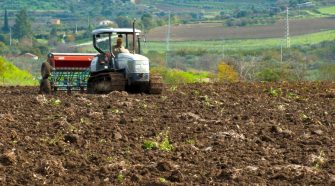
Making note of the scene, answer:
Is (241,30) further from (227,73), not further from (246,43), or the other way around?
(227,73)

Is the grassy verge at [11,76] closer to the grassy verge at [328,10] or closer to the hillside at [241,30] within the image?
the hillside at [241,30]

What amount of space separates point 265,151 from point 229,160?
1018 mm

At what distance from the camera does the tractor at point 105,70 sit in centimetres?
2724

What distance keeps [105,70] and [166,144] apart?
12.8m

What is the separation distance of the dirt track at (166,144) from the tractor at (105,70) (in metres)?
2.77

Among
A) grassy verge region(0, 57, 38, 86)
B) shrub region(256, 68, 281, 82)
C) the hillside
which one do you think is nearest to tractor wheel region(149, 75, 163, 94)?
grassy verge region(0, 57, 38, 86)

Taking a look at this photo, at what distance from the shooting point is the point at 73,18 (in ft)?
407

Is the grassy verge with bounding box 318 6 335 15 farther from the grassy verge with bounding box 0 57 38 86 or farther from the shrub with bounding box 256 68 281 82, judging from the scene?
the grassy verge with bounding box 0 57 38 86

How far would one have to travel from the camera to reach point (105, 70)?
27.9 m

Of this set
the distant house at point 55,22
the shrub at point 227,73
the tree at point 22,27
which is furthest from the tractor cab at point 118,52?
the distant house at point 55,22

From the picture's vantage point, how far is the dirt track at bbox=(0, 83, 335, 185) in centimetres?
1260

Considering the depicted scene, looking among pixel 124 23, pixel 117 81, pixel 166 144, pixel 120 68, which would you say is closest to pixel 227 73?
pixel 120 68

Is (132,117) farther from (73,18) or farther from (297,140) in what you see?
(73,18)

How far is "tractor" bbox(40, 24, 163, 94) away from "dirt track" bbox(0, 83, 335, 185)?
2.77m
